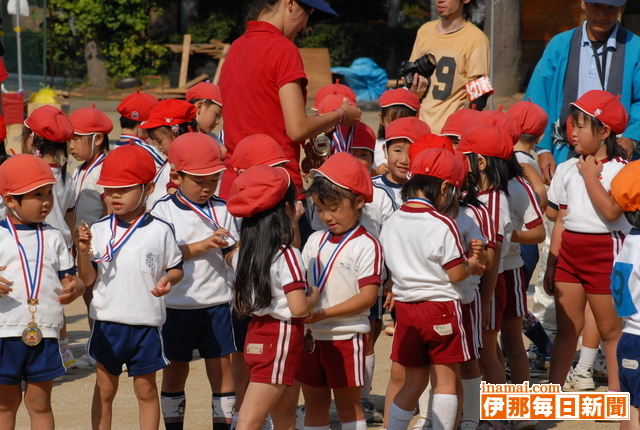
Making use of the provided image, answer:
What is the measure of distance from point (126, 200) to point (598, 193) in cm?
269

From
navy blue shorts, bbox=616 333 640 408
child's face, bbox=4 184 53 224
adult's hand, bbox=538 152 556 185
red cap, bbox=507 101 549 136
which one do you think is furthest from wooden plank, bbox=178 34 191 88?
navy blue shorts, bbox=616 333 640 408

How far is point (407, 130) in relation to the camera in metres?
5.29

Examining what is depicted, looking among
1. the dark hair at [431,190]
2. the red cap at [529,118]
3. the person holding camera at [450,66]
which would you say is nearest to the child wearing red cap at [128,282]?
the dark hair at [431,190]

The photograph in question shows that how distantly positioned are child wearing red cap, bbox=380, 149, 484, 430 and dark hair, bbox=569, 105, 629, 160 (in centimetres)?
127

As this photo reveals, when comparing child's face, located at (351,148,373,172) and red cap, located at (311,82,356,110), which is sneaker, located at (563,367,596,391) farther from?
red cap, located at (311,82,356,110)

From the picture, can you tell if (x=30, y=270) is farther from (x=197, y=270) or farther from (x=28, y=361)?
(x=197, y=270)

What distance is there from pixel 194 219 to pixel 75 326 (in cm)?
340

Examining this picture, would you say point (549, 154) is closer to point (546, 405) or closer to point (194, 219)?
point (546, 405)

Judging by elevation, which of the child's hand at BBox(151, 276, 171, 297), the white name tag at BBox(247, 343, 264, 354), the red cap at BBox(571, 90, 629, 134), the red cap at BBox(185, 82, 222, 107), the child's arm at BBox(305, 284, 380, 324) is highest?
the red cap at BBox(571, 90, 629, 134)

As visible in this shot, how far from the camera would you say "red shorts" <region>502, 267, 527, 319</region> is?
512 centimetres

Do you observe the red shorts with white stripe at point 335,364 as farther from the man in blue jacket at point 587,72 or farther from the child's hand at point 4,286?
the man in blue jacket at point 587,72

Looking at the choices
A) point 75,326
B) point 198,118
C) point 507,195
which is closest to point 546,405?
point 507,195

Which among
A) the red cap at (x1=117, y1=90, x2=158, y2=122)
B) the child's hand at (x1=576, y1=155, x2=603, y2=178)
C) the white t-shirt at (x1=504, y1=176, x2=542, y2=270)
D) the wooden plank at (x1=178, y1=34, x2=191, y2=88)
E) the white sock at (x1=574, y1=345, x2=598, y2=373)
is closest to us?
the white t-shirt at (x1=504, y1=176, x2=542, y2=270)

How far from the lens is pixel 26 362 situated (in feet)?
13.3
